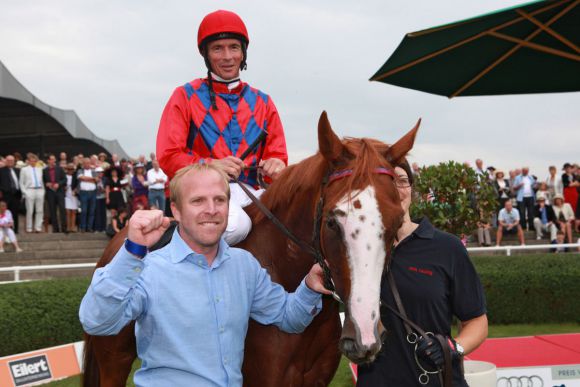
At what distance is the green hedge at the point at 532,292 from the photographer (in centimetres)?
950

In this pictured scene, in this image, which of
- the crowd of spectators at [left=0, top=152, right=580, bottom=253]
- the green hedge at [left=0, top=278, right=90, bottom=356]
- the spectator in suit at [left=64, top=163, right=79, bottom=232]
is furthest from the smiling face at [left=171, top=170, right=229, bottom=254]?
the spectator in suit at [left=64, top=163, right=79, bottom=232]

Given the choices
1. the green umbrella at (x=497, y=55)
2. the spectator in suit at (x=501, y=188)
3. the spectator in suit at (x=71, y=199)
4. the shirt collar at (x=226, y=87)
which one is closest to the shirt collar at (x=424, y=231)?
the shirt collar at (x=226, y=87)

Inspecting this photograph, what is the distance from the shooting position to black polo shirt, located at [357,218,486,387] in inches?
97.4

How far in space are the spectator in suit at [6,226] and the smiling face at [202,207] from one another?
1096 centimetres

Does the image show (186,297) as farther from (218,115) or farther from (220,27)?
(220,27)

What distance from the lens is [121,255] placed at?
6.67 feet

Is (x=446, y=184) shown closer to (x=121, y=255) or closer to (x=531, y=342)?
(x=531, y=342)

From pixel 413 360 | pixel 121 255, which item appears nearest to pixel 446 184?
pixel 413 360

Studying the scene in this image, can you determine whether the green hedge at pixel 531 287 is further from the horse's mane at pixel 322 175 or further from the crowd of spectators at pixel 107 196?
the horse's mane at pixel 322 175

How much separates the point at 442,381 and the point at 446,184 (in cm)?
531

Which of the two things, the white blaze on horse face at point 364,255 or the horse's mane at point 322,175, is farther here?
the horse's mane at point 322,175

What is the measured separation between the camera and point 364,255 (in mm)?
2158

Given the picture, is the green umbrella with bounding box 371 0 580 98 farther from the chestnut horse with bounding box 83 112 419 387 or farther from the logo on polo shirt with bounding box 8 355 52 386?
the logo on polo shirt with bounding box 8 355 52 386

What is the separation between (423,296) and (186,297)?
0.95 m
